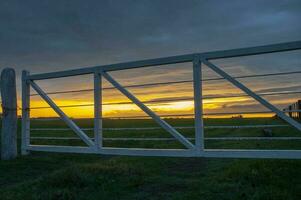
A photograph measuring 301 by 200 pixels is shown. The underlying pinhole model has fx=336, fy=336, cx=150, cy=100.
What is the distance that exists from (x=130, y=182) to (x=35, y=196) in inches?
45.2

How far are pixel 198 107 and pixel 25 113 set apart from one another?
12.8 ft

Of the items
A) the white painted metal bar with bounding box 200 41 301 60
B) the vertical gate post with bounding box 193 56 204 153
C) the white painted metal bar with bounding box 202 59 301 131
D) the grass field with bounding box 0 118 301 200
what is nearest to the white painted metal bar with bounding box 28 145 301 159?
the vertical gate post with bounding box 193 56 204 153

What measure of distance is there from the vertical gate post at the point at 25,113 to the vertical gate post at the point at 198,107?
12.5 feet

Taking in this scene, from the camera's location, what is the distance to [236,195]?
357 centimetres

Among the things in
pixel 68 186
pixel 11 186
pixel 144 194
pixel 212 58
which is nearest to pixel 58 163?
pixel 11 186

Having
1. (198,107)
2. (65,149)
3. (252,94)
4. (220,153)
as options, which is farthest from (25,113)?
(252,94)

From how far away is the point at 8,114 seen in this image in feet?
21.2

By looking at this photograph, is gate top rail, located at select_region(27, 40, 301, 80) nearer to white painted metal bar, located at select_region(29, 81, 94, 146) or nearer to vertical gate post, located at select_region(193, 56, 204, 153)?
vertical gate post, located at select_region(193, 56, 204, 153)

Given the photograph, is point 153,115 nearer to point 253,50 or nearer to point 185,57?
point 185,57

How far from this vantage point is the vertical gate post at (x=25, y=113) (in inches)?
269

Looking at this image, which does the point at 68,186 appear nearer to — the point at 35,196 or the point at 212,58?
the point at 35,196

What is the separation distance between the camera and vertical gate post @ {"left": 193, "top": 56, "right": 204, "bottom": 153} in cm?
476

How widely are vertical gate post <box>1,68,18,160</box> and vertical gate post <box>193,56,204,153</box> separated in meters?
3.71

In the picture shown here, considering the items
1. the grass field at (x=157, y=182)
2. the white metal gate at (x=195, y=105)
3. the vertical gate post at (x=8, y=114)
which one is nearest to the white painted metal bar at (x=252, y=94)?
the white metal gate at (x=195, y=105)
